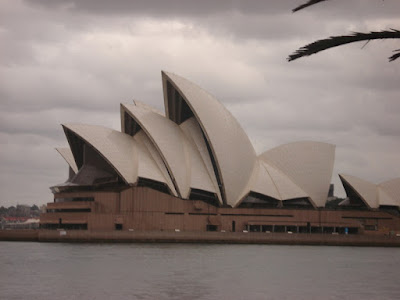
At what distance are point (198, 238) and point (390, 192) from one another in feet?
83.3

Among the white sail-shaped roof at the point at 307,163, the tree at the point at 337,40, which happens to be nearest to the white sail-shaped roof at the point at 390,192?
the white sail-shaped roof at the point at 307,163

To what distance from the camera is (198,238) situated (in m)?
82.1

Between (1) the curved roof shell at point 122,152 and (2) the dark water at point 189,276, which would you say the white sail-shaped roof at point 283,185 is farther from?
(2) the dark water at point 189,276

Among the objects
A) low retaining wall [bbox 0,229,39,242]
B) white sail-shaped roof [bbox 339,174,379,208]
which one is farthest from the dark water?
white sail-shaped roof [bbox 339,174,379,208]

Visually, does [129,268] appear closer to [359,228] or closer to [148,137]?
[148,137]

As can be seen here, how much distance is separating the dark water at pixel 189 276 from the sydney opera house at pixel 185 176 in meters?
20.1

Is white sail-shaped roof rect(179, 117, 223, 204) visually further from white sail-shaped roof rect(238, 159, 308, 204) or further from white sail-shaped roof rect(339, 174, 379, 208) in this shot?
white sail-shaped roof rect(339, 174, 379, 208)

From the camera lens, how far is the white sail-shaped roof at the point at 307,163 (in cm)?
8719

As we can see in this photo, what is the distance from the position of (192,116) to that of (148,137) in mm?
4944

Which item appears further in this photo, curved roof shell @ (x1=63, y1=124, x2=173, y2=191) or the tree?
curved roof shell @ (x1=63, y1=124, x2=173, y2=191)

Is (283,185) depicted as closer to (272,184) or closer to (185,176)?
(272,184)

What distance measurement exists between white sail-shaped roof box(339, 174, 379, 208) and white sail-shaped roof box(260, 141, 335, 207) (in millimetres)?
4191

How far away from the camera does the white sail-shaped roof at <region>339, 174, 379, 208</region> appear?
9150 cm

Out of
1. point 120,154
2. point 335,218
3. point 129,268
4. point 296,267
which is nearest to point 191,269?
point 129,268
